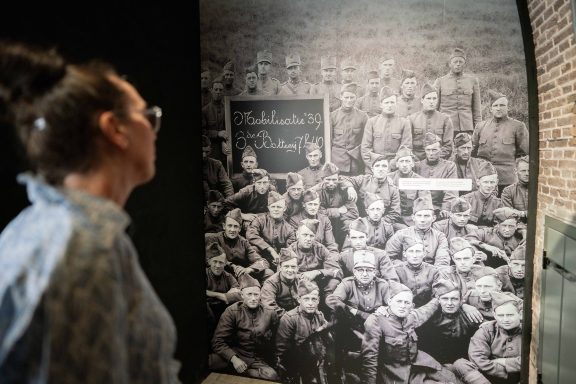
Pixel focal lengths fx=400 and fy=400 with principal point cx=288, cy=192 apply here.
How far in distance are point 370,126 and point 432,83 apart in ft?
1.96

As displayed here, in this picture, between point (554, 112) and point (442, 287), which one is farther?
point (442, 287)

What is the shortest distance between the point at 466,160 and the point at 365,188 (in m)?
0.84

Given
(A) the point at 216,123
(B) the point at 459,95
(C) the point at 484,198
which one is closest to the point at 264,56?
(A) the point at 216,123

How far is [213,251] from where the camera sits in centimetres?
388

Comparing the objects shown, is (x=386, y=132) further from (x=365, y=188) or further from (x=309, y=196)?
(x=309, y=196)

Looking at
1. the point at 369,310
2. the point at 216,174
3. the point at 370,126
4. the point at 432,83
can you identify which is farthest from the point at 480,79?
Result: the point at 216,174

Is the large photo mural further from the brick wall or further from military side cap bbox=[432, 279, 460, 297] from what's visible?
the brick wall

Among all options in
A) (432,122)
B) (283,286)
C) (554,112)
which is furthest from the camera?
(283,286)

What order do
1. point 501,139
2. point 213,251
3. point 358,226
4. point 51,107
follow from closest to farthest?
point 51,107
point 501,139
point 358,226
point 213,251

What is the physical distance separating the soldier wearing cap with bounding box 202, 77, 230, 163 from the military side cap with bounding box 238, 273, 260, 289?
1124mm

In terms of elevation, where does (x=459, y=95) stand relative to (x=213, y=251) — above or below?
above

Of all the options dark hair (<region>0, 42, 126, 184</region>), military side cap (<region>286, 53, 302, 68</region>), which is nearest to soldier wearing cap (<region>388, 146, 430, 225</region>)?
military side cap (<region>286, 53, 302, 68</region>)

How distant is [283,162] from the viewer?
3.65m

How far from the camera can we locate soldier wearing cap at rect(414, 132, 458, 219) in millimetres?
3303
